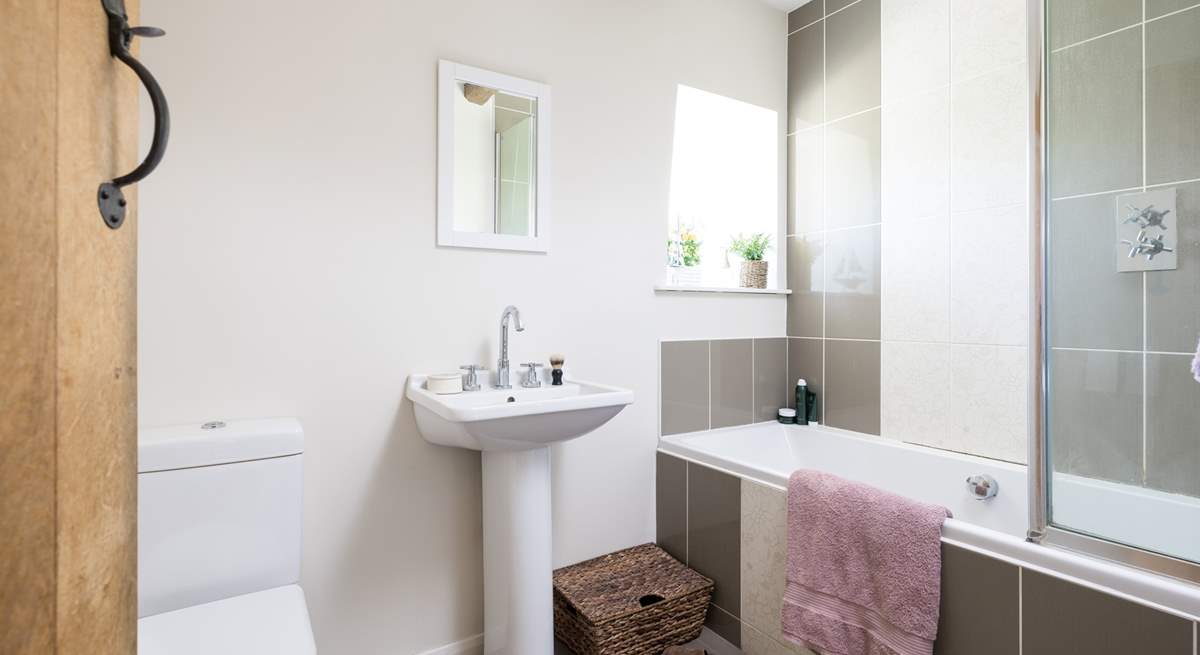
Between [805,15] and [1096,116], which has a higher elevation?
[805,15]

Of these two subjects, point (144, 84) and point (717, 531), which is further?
point (717, 531)

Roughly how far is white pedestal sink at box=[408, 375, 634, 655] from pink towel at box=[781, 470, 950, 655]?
0.64m

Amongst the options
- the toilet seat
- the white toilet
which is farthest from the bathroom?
the toilet seat

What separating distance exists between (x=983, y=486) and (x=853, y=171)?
1366 millimetres

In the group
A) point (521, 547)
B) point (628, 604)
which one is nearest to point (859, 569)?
point (628, 604)

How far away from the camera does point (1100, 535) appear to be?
1.24m

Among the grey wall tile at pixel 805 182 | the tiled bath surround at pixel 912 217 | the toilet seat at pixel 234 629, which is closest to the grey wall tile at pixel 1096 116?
the tiled bath surround at pixel 912 217

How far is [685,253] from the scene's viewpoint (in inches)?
105

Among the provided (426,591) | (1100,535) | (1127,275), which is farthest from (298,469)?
(1127,275)

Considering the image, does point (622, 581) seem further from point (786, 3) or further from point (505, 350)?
point (786, 3)

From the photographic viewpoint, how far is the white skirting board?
1923mm

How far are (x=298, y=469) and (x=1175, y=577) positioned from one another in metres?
1.93

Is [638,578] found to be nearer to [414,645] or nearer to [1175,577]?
[414,645]

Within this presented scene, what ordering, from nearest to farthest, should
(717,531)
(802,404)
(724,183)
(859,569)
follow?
(859,569), (717,531), (802,404), (724,183)
